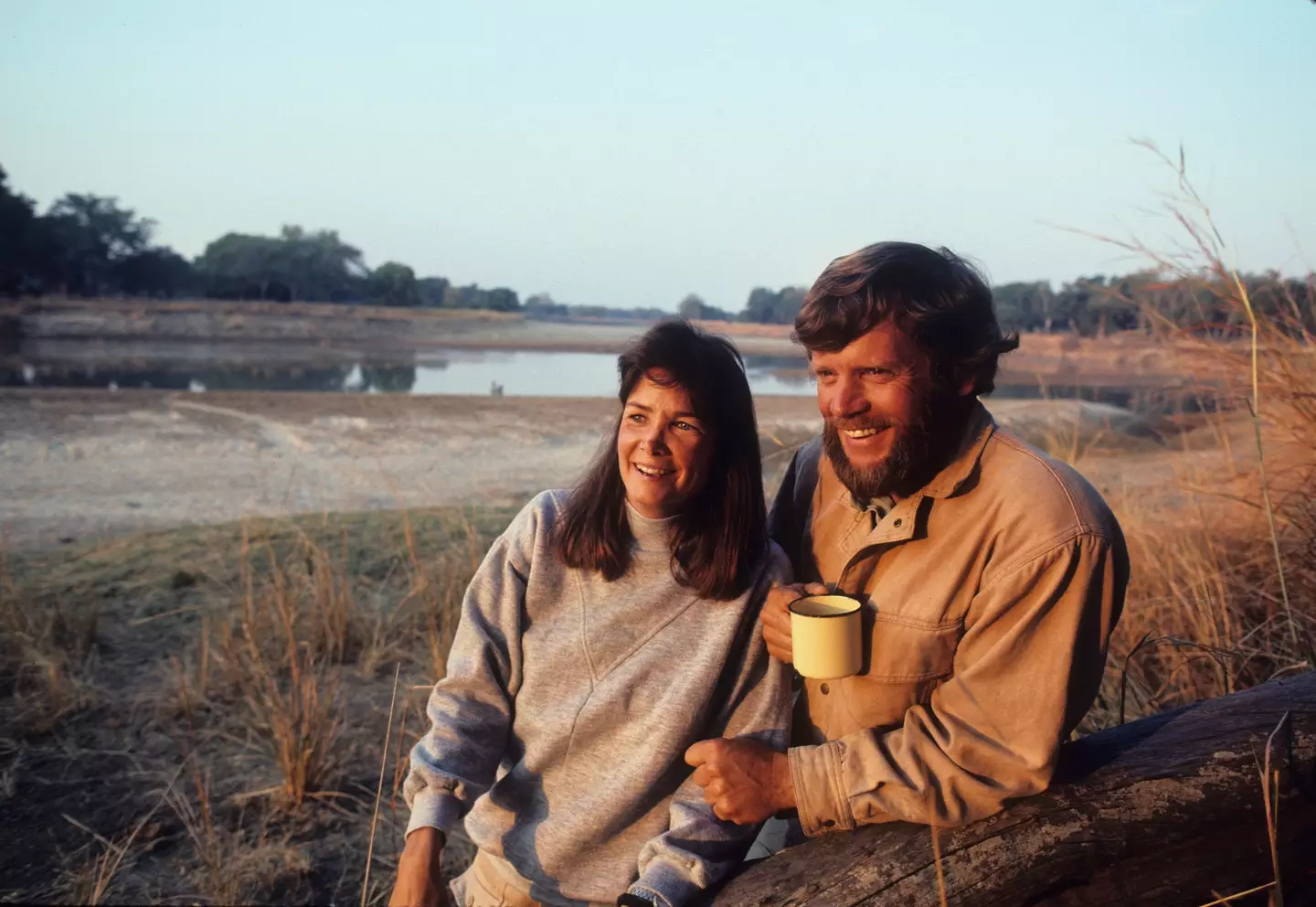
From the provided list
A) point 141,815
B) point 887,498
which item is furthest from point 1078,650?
point 141,815

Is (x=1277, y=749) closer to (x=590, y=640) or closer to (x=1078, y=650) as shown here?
(x=1078, y=650)

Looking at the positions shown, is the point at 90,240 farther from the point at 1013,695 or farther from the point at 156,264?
the point at 1013,695

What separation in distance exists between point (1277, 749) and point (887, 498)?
2.94 ft

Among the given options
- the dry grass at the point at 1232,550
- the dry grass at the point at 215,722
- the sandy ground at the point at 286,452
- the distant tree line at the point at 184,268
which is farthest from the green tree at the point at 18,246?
the dry grass at the point at 1232,550

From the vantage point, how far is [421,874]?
208cm

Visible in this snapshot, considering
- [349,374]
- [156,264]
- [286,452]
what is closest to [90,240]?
[156,264]

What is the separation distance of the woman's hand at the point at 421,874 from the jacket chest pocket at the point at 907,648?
0.98 metres

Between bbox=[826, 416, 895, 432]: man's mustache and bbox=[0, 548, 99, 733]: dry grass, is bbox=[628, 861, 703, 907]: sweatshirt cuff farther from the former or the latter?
bbox=[0, 548, 99, 733]: dry grass

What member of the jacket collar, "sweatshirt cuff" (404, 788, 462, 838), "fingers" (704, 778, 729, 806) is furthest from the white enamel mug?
"sweatshirt cuff" (404, 788, 462, 838)

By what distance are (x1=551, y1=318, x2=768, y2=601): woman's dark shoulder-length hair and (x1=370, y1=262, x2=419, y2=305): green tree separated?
2050 inches

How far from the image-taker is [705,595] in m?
2.25

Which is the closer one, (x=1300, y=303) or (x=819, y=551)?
(x=819, y=551)

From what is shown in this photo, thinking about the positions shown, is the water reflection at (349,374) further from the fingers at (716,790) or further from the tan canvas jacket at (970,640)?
the fingers at (716,790)

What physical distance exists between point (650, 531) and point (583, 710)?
1.39ft
